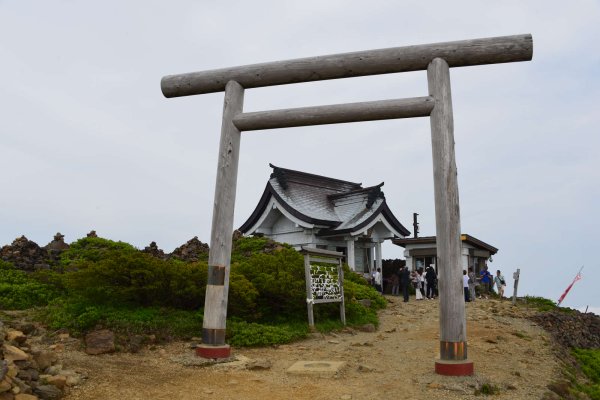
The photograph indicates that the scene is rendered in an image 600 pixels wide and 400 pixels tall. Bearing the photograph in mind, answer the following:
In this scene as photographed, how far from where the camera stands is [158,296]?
10.2m

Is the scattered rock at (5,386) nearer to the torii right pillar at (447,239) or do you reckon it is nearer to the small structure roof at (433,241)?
the torii right pillar at (447,239)

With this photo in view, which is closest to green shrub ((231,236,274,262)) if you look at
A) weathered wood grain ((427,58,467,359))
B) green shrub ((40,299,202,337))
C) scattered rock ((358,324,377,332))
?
scattered rock ((358,324,377,332))

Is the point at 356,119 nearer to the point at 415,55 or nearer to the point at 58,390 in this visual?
the point at 415,55

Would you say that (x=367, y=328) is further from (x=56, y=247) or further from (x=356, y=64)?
(x=56, y=247)

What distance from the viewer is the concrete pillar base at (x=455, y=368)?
22.7ft

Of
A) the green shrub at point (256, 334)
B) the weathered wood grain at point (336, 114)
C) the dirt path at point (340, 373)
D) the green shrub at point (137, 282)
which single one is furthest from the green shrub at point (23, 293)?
the weathered wood grain at point (336, 114)

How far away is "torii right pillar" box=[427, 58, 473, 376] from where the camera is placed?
280 inches

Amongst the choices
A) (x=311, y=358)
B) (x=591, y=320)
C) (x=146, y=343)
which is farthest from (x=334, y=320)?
(x=591, y=320)

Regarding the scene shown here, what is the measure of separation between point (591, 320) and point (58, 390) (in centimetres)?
1803

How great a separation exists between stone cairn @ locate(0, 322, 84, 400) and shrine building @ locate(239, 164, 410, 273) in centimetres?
1677

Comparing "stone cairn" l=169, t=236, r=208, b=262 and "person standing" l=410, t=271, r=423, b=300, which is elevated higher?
"stone cairn" l=169, t=236, r=208, b=262

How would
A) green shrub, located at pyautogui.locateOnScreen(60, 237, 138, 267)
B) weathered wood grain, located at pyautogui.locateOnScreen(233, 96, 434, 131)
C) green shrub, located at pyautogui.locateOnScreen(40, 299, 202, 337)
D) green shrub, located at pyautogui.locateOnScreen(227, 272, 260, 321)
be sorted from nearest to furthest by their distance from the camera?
1. weathered wood grain, located at pyautogui.locateOnScreen(233, 96, 434, 131)
2. green shrub, located at pyautogui.locateOnScreen(40, 299, 202, 337)
3. green shrub, located at pyautogui.locateOnScreen(227, 272, 260, 321)
4. green shrub, located at pyautogui.locateOnScreen(60, 237, 138, 267)

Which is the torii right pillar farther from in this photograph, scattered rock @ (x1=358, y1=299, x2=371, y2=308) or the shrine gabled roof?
the shrine gabled roof

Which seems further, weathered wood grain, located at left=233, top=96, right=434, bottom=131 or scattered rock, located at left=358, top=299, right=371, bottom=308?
scattered rock, located at left=358, top=299, right=371, bottom=308
